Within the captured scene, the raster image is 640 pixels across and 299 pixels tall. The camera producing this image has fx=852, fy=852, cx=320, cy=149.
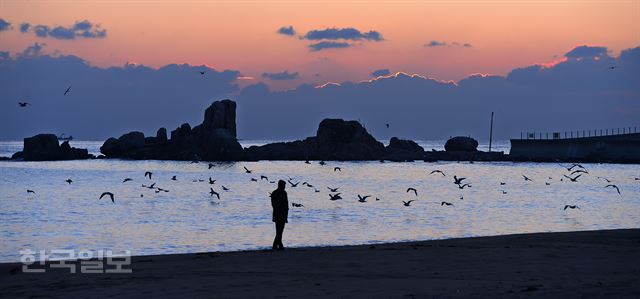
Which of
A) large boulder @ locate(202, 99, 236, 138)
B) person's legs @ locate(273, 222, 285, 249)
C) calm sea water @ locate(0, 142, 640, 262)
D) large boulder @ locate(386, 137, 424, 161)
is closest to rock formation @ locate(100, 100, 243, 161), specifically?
large boulder @ locate(202, 99, 236, 138)

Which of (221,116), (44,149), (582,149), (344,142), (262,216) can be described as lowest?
(262,216)

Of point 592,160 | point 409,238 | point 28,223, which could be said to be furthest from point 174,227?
point 592,160

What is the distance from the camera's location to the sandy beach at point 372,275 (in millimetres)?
15664

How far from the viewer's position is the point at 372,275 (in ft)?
60.1

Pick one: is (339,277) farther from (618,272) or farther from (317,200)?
(317,200)

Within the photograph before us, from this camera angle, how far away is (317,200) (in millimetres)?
64562

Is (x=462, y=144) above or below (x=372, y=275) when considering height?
above

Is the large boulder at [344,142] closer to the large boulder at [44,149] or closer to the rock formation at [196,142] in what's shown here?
the rock formation at [196,142]

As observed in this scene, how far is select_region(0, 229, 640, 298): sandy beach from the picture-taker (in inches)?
617

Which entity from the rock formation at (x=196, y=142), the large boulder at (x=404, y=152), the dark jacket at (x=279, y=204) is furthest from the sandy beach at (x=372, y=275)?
the large boulder at (x=404, y=152)

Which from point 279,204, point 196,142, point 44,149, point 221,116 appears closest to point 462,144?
point 221,116

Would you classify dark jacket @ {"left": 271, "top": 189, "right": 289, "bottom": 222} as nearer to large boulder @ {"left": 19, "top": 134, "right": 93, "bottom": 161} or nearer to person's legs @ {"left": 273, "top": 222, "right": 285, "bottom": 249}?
person's legs @ {"left": 273, "top": 222, "right": 285, "bottom": 249}

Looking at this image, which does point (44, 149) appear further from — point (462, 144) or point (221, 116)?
point (462, 144)

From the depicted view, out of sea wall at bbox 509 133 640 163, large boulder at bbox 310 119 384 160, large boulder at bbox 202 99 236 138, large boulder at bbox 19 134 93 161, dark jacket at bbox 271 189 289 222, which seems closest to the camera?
dark jacket at bbox 271 189 289 222
